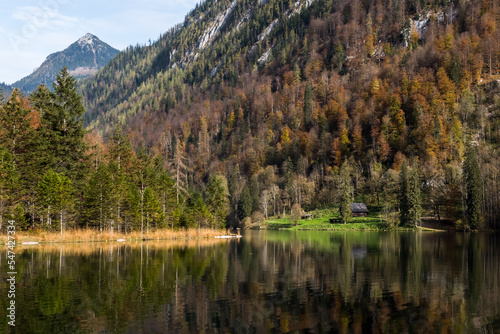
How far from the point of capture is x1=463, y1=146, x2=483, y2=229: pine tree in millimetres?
115438

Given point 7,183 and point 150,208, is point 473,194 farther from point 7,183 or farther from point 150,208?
point 7,183

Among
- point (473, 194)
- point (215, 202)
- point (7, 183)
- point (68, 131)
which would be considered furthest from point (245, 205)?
point (7, 183)

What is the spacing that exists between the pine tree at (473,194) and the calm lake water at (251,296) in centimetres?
8166

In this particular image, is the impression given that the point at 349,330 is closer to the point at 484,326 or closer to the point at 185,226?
the point at 484,326

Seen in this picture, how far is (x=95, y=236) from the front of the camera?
68438mm

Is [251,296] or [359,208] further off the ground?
[251,296]

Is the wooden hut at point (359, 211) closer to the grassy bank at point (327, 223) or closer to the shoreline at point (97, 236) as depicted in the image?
the grassy bank at point (327, 223)

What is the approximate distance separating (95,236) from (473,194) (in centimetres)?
10253

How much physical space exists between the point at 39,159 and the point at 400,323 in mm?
61434

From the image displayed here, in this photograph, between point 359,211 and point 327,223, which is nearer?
point 327,223

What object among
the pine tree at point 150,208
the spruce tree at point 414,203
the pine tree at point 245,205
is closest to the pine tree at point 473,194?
the spruce tree at point 414,203

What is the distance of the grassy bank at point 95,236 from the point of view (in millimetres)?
60312

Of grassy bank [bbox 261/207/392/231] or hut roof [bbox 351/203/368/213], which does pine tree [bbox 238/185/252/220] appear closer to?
grassy bank [bbox 261/207/392/231]

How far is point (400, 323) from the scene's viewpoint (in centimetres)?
2067
